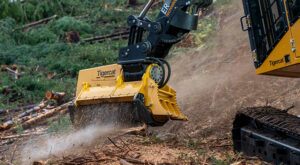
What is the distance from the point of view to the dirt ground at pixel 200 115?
476cm

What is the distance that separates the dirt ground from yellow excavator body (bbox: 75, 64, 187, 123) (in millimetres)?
484

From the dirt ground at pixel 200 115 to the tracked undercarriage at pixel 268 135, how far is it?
0.19 meters

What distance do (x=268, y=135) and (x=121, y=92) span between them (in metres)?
2.25

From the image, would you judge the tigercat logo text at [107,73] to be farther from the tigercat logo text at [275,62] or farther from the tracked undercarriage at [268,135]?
the tigercat logo text at [275,62]

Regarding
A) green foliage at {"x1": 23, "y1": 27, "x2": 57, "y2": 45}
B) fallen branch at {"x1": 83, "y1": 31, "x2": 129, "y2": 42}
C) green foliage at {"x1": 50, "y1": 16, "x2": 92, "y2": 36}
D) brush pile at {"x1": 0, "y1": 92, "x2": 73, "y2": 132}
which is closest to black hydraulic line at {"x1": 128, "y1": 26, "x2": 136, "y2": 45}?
brush pile at {"x1": 0, "y1": 92, "x2": 73, "y2": 132}

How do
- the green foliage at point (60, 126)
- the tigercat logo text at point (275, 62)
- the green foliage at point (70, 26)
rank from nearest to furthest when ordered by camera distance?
the tigercat logo text at point (275, 62), the green foliage at point (60, 126), the green foliage at point (70, 26)

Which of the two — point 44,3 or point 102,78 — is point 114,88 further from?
point 44,3

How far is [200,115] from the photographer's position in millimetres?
7523

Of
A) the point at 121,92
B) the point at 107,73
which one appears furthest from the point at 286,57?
the point at 107,73

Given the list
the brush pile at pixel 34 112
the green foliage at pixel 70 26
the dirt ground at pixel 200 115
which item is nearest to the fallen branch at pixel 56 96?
the brush pile at pixel 34 112

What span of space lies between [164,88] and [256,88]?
10.1 feet

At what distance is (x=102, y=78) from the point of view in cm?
631

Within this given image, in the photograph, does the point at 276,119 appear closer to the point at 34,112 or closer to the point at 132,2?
the point at 34,112

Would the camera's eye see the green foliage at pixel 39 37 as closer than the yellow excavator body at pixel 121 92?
No
